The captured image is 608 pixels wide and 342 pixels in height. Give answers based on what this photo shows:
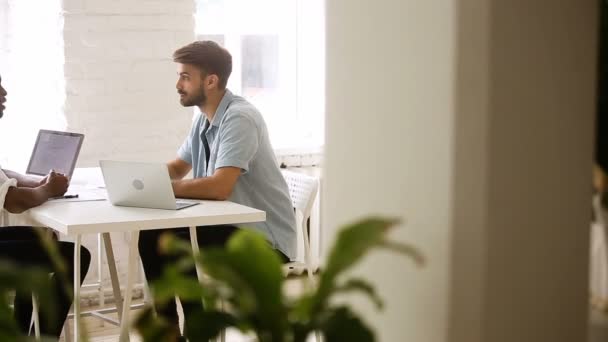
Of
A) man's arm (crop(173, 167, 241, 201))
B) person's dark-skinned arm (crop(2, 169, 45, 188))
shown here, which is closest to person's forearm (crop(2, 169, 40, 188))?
person's dark-skinned arm (crop(2, 169, 45, 188))

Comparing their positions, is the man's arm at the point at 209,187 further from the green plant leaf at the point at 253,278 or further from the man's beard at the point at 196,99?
the green plant leaf at the point at 253,278

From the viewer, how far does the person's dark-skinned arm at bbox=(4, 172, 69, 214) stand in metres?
3.08

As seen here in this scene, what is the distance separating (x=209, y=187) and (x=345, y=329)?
1.93 metres

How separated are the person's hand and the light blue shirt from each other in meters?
0.53

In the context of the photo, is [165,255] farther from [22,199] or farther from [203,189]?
[22,199]

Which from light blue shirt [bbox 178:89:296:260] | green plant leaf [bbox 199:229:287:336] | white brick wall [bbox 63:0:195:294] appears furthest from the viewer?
white brick wall [bbox 63:0:195:294]

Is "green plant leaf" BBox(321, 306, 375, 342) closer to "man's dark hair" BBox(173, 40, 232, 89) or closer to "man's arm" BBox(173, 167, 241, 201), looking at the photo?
"man's arm" BBox(173, 167, 241, 201)

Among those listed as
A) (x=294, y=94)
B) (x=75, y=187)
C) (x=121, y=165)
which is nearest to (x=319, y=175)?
(x=294, y=94)

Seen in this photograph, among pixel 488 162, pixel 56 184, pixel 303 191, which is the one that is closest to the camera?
pixel 488 162

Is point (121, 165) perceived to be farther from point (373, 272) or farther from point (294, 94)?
point (294, 94)

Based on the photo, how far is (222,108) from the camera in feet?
11.8

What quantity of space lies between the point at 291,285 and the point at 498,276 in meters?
3.20

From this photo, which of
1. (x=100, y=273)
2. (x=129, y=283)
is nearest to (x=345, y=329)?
(x=129, y=283)

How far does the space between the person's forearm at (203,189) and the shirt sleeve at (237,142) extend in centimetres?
10
